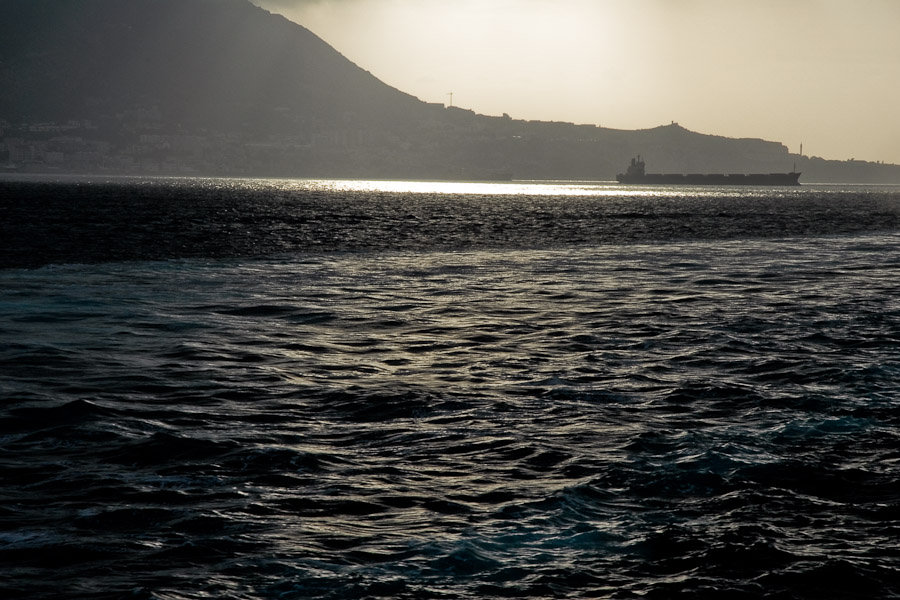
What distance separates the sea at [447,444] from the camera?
27.9 ft

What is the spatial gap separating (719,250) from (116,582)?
5253 centimetres

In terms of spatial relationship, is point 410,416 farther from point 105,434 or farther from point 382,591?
point 382,591

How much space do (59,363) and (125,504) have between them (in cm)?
983

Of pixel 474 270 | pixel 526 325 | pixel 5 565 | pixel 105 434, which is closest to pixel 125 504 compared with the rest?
pixel 5 565

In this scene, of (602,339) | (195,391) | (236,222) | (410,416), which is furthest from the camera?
(236,222)

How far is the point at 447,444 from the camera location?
12805 mm

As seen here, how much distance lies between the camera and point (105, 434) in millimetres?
13047

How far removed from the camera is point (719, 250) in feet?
184

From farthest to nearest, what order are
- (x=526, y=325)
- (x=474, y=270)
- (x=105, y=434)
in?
(x=474, y=270), (x=526, y=325), (x=105, y=434)

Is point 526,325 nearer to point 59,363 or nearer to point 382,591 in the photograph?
point 59,363

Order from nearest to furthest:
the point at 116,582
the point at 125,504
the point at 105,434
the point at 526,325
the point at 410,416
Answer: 1. the point at 116,582
2. the point at 125,504
3. the point at 105,434
4. the point at 410,416
5. the point at 526,325

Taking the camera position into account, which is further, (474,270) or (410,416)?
(474,270)

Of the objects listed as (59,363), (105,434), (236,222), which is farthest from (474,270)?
(236,222)

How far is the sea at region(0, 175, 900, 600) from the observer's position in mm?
8492
